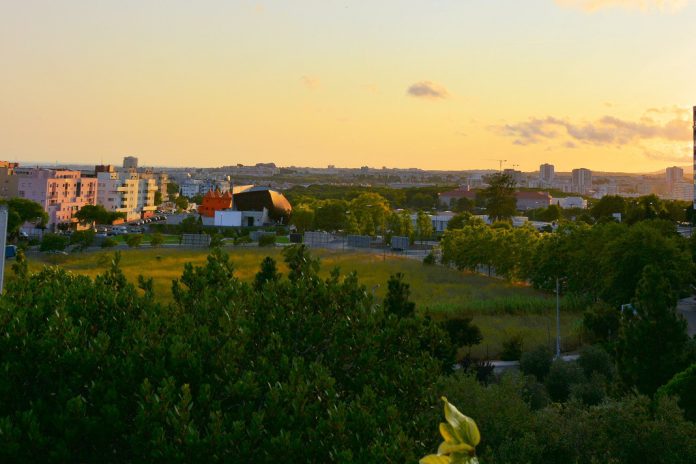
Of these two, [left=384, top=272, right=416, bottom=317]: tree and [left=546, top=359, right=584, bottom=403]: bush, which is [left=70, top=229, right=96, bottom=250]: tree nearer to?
[left=384, top=272, right=416, bottom=317]: tree

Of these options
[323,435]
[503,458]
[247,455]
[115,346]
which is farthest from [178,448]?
[503,458]

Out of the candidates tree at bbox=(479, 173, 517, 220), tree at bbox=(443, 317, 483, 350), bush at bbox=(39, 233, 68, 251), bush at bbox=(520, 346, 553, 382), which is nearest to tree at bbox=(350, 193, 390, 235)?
tree at bbox=(479, 173, 517, 220)

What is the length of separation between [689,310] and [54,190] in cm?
8971

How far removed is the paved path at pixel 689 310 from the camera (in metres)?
40.9

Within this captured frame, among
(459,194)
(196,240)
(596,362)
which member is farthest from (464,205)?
(596,362)

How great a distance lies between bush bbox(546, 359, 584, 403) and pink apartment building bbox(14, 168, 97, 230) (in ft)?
303

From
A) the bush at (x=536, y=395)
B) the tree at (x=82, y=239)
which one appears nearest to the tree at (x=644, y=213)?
the tree at (x=82, y=239)

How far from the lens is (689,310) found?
152ft

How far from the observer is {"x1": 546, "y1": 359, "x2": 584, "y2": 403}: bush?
80.1 feet

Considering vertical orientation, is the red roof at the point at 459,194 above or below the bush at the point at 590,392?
above

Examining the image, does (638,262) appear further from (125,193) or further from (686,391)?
(125,193)

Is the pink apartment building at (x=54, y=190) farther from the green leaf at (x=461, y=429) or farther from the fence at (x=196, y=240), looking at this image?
the green leaf at (x=461, y=429)

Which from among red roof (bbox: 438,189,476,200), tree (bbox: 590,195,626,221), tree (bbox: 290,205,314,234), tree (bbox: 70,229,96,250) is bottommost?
tree (bbox: 70,229,96,250)

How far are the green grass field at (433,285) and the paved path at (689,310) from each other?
19.9 ft
